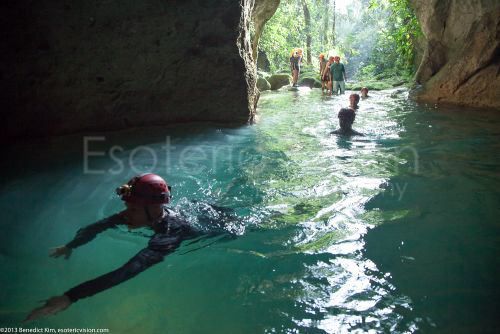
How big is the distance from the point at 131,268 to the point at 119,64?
525 cm

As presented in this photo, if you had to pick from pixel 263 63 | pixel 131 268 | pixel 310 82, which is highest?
pixel 263 63

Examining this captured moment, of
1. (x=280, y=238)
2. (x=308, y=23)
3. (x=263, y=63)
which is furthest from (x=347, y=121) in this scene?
(x=308, y=23)

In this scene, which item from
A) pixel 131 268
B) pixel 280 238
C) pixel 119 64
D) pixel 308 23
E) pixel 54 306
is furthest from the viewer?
pixel 308 23

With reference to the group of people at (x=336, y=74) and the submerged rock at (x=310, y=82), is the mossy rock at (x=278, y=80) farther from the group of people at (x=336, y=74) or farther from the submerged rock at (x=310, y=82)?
the group of people at (x=336, y=74)

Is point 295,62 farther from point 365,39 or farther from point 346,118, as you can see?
point 365,39

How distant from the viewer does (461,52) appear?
31.6ft

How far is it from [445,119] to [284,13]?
1967 cm

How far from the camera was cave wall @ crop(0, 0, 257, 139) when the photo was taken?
566 cm

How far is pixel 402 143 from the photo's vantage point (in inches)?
243

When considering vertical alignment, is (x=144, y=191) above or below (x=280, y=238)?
above

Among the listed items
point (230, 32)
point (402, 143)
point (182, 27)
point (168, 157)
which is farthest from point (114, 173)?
point (402, 143)

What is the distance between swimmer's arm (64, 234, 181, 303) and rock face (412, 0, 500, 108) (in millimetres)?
9126

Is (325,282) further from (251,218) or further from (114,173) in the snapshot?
(114,173)

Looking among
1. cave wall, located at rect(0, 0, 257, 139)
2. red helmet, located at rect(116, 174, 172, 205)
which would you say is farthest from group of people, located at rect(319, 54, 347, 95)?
red helmet, located at rect(116, 174, 172, 205)
